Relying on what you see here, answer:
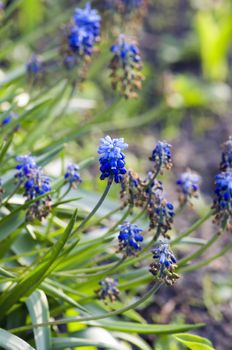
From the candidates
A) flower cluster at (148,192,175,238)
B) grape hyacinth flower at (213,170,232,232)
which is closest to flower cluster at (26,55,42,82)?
flower cluster at (148,192,175,238)

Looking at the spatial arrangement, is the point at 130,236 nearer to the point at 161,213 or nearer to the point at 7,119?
the point at 161,213

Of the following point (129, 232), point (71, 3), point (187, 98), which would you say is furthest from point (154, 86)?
point (129, 232)

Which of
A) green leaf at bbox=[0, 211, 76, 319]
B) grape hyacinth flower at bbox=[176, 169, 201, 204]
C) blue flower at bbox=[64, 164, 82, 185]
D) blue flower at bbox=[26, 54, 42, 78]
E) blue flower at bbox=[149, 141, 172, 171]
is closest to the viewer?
green leaf at bbox=[0, 211, 76, 319]

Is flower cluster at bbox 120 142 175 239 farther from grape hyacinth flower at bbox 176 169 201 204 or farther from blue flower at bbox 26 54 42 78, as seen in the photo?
blue flower at bbox 26 54 42 78

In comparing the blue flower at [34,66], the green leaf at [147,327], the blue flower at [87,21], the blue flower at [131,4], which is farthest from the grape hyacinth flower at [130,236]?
the blue flower at [131,4]

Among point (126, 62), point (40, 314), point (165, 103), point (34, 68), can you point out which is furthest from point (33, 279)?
point (165, 103)
